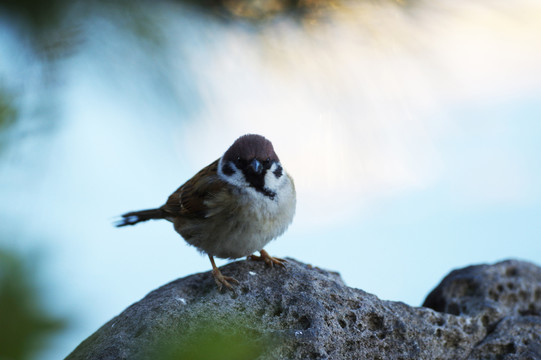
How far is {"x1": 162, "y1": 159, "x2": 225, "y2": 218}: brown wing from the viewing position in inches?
105

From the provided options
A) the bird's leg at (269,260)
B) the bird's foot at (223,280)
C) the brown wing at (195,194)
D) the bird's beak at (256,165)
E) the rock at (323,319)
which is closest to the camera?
the rock at (323,319)

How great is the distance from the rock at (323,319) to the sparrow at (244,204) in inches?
4.7

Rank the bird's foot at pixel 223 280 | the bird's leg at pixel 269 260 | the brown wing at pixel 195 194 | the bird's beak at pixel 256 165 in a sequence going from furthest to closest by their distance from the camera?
the brown wing at pixel 195 194
the bird's beak at pixel 256 165
the bird's leg at pixel 269 260
the bird's foot at pixel 223 280

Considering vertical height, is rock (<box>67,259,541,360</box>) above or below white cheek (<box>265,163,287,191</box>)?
below

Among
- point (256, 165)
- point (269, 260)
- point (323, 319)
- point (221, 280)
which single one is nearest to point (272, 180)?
point (256, 165)

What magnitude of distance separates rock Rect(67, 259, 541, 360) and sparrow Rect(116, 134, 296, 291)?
0.12 m

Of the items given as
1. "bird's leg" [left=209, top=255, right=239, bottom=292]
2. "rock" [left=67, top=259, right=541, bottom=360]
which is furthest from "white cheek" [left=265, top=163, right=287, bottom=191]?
"bird's leg" [left=209, top=255, right=239, bottom=292]

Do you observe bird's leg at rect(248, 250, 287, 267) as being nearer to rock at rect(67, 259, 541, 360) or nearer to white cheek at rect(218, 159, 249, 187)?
rock at rect(67, 259, 541, 360)

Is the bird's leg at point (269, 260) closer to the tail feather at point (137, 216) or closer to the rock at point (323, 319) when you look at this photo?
the rock at point (323, 319)

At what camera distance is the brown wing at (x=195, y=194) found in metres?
2.68

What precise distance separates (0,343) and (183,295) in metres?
1.21

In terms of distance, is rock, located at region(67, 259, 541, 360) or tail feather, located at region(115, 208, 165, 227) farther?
tail feather, located at region(115, 208, 165, 227)

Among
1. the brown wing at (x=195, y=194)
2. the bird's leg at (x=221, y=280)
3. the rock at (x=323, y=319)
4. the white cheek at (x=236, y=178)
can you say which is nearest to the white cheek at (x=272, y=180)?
the white cheek at (x=236, y=178)

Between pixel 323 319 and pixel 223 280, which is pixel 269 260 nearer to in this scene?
pixel 223 280
